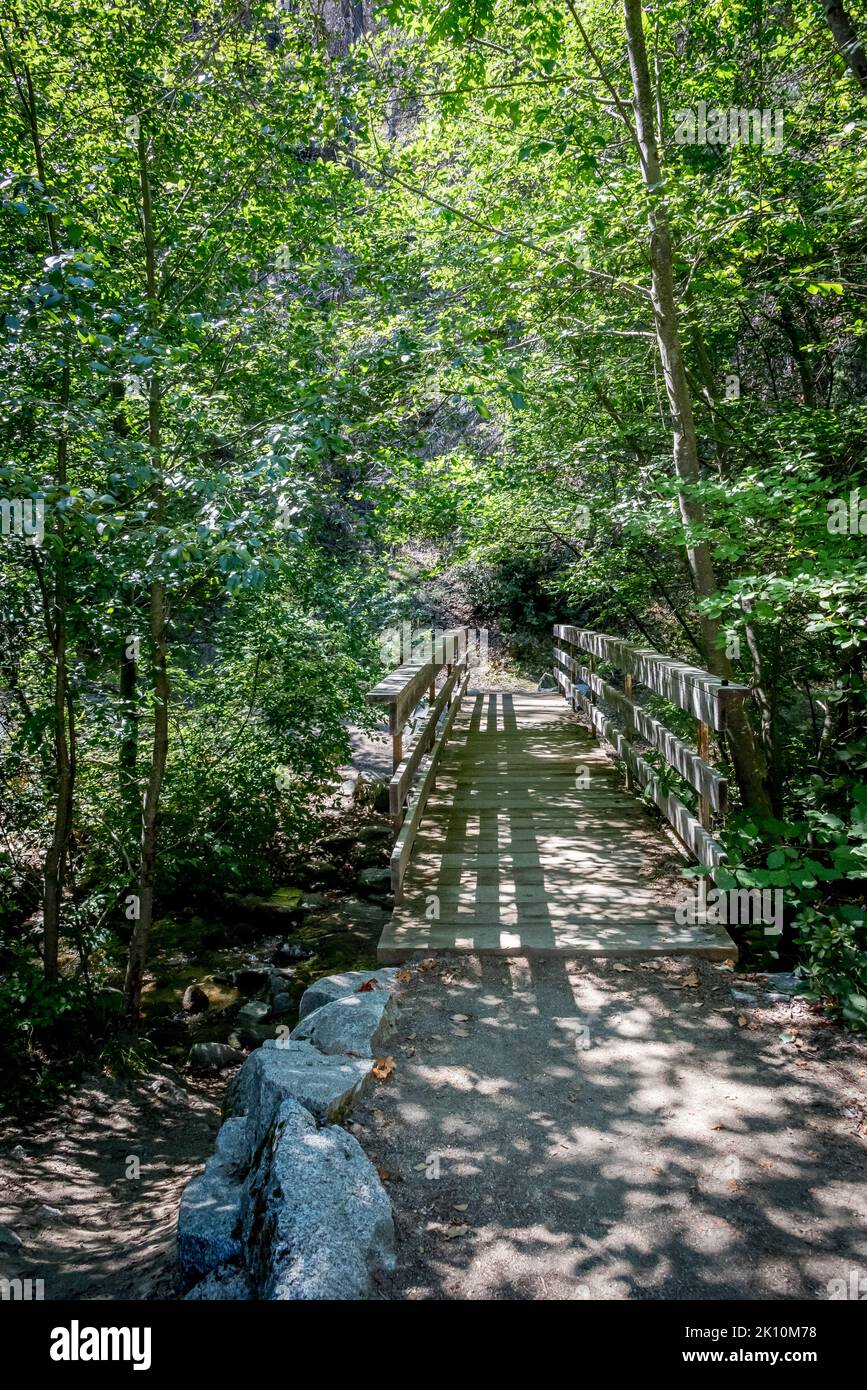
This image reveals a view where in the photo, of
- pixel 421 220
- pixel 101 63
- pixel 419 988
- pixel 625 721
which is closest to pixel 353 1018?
pixel 419 988

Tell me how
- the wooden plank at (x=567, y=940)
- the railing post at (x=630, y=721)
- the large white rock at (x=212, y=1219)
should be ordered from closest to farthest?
the large white rock at (x=212, y=1219), the wooden plank at (x=567, y=940), the railing post at (x=630, y=721)

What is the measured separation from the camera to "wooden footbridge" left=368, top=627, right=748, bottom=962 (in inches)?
184

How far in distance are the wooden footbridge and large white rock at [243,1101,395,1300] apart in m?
1.82

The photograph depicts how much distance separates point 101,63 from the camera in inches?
219

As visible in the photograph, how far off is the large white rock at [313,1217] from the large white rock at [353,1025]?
0.73 m

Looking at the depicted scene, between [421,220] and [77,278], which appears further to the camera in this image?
[421,220]

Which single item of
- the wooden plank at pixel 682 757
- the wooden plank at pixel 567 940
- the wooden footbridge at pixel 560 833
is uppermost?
the wooden plank at pixel 682 757

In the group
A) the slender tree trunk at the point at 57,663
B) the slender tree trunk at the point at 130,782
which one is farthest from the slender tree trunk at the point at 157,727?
the slender tree trunk at the point at 57,663

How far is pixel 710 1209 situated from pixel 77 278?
447cm

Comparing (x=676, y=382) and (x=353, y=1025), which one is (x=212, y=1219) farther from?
(x=676, y=382)

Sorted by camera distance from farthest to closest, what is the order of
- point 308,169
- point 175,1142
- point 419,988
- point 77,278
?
point 308,169 → point 175,1142 → point 419,988 → point 77,278

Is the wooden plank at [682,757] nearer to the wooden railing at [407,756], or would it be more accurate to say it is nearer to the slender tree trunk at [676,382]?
the slender tree trunk at [676,382]

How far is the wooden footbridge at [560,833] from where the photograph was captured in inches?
184
